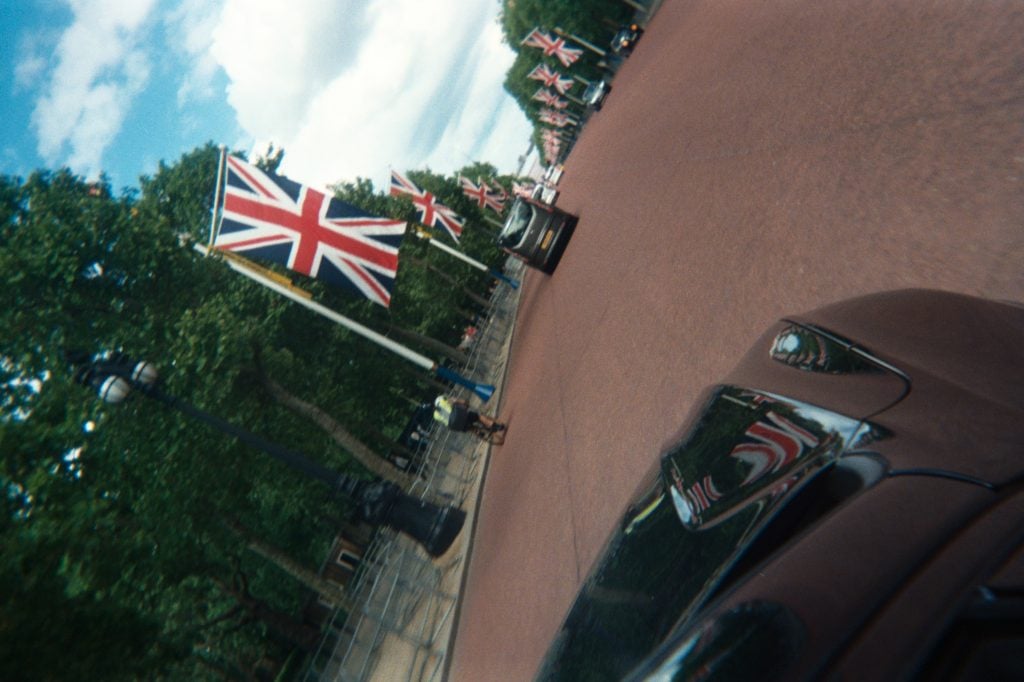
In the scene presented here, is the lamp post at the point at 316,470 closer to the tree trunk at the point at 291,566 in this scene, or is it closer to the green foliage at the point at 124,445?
the green foliage at the point at 124,445

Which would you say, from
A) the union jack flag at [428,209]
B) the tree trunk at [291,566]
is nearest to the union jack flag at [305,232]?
the tree trunk at [291,566]

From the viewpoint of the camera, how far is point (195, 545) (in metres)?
13.9

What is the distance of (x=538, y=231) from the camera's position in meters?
18.9

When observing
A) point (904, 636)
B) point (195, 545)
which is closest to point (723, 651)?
point (904, 636)

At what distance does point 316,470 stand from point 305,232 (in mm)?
3060

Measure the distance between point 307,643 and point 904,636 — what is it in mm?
19406

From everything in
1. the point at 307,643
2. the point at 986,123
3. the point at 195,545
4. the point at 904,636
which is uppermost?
the point at 986,123

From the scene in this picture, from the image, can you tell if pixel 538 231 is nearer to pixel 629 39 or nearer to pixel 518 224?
pixel 518 224

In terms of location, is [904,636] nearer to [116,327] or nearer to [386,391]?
[116,327]

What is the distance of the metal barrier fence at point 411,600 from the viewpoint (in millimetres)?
9914

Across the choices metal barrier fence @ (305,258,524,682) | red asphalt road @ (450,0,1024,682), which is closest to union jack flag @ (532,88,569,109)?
metal barrier fence @ (305,258,524,682)

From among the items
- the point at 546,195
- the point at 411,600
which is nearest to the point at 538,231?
the point at 411,600

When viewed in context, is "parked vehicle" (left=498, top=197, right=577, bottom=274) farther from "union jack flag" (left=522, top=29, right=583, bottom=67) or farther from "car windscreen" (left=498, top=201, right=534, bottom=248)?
"union jack flag" (left=522, top=29, right=583, bottom=67)

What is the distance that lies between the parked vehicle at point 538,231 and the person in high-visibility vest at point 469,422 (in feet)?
21.0
